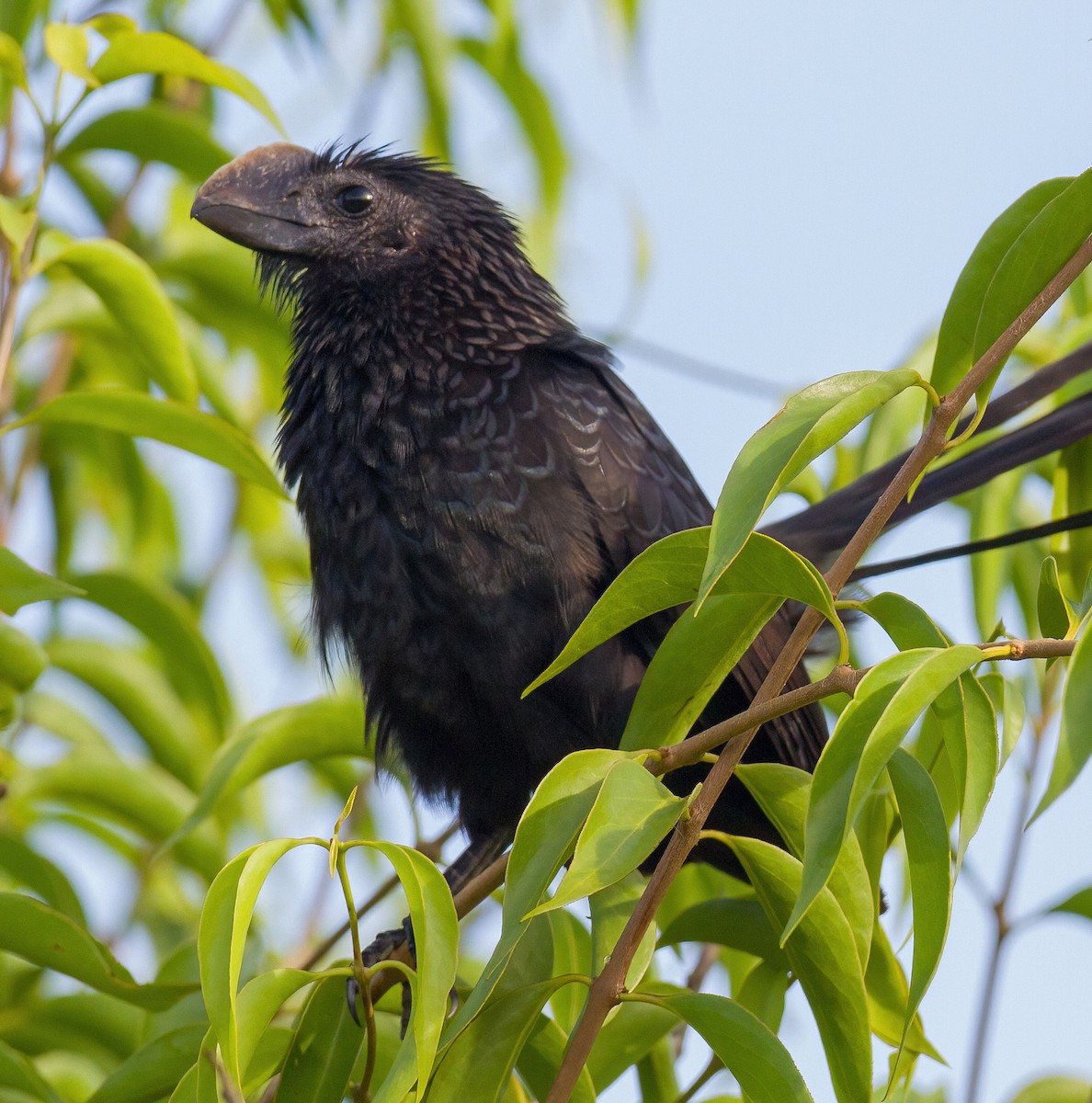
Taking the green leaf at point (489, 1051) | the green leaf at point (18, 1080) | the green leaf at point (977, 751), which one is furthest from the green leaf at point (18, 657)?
the green leaf at point (977, 751)

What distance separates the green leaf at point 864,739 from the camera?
3.11 ft

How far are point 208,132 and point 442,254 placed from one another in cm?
48

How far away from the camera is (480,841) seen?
272 centimetres

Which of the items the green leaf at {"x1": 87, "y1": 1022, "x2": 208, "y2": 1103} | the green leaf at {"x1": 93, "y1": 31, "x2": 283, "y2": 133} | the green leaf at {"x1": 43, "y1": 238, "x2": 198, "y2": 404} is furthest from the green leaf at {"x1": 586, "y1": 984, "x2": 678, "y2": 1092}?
the green leaf at {"x1": 93, "y1": 31, "x2": 283, "y2": 133}

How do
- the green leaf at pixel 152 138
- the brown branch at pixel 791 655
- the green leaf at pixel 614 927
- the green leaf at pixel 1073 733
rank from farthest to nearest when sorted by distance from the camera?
the green leaf at pixel 152 138
the green leaf at pixel 614 927
the brown branch at pixel 791 655
the green leaf at pixel 1073 733

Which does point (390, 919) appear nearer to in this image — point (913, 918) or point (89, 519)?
point (89, 519)

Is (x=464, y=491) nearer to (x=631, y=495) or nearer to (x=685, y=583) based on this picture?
(x=631, y=495)

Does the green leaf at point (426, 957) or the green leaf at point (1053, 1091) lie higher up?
the green leaf at point (1053, 1091)

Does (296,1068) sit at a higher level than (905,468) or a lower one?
lower

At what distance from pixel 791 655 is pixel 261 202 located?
1772mm

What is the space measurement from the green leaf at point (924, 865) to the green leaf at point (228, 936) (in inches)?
18.6

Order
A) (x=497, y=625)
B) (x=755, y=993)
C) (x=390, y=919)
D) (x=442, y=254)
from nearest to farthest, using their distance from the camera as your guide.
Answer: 1. (x=755, y=993)
2. (x=497, y=625)
3. (x=442, y=254)
4. (x=390, y=919)

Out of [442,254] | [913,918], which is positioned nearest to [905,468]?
[913,918]

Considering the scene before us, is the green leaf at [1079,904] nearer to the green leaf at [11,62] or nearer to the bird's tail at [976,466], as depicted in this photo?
the bird's tail at [976,466]
